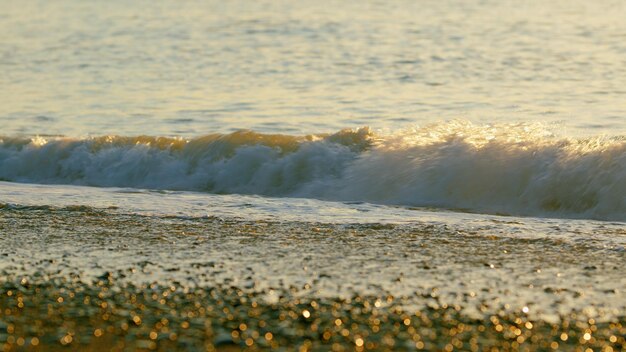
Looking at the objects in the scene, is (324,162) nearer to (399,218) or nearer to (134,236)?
(399,218)

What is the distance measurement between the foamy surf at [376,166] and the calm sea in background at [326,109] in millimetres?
20

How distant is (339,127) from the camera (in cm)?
1541

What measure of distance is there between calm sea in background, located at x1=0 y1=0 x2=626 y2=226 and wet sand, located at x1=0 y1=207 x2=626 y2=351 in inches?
59.9

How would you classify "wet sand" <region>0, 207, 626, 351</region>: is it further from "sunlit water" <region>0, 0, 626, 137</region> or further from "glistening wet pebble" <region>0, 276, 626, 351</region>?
"sunlit water" <region>0, 0, 626, 137</region>

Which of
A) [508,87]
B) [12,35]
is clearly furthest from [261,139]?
[12,35]

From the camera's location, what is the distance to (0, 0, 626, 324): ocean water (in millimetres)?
10000

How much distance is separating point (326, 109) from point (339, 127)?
1.57 metres

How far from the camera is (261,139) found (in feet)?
44.5

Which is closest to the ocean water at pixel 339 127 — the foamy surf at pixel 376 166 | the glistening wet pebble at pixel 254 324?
the foamy surf at pixel 376 166

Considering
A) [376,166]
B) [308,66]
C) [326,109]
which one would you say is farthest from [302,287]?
[308,66]

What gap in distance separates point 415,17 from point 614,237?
71.8 feet

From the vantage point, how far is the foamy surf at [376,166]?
Answer: 1101 cm

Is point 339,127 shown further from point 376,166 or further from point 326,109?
point 376,166

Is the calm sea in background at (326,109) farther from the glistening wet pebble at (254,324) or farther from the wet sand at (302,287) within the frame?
the glistening wet pebble at (254,324)
